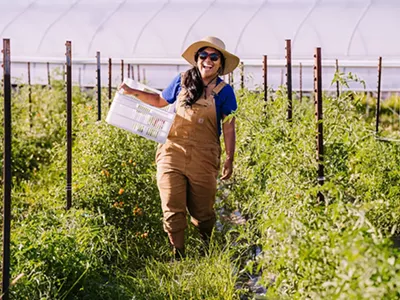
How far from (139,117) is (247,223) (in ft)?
2.70

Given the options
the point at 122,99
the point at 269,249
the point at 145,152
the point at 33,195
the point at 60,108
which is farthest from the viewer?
the point at 60,108

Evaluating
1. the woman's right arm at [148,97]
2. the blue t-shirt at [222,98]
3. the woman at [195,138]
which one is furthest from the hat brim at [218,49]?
the woman's right arm at [148,97]

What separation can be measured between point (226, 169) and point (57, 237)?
1211 millimetres

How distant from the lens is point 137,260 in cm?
411

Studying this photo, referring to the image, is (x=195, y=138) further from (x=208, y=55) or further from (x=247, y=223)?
(x=247, y=223)

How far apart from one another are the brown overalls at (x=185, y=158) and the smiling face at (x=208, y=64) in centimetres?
8

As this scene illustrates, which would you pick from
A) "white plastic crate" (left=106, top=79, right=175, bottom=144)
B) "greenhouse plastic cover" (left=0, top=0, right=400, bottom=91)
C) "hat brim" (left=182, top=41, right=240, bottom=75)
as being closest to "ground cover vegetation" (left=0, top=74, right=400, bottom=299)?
"hat brim" (left=182, top=41, right=240, bottom=75)

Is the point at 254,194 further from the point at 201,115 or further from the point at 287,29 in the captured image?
the point at 287,29

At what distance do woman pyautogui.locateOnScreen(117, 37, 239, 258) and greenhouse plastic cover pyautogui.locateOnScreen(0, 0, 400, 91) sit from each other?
18.8 ft

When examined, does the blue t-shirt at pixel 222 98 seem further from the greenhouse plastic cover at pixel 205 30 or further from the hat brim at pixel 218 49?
the greenhouse plastic cover at pixel 205 30

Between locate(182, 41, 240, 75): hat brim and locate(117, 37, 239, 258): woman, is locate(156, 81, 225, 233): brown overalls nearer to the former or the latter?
locate(117, 37, 239, 258): woman

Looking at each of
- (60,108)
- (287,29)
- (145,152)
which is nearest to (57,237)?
(145,152)

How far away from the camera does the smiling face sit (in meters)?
4.17

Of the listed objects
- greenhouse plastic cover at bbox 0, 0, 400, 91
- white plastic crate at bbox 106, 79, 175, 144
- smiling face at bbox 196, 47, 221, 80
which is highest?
greenhouse plastic cover at bbox 0, 0, 400, 91
